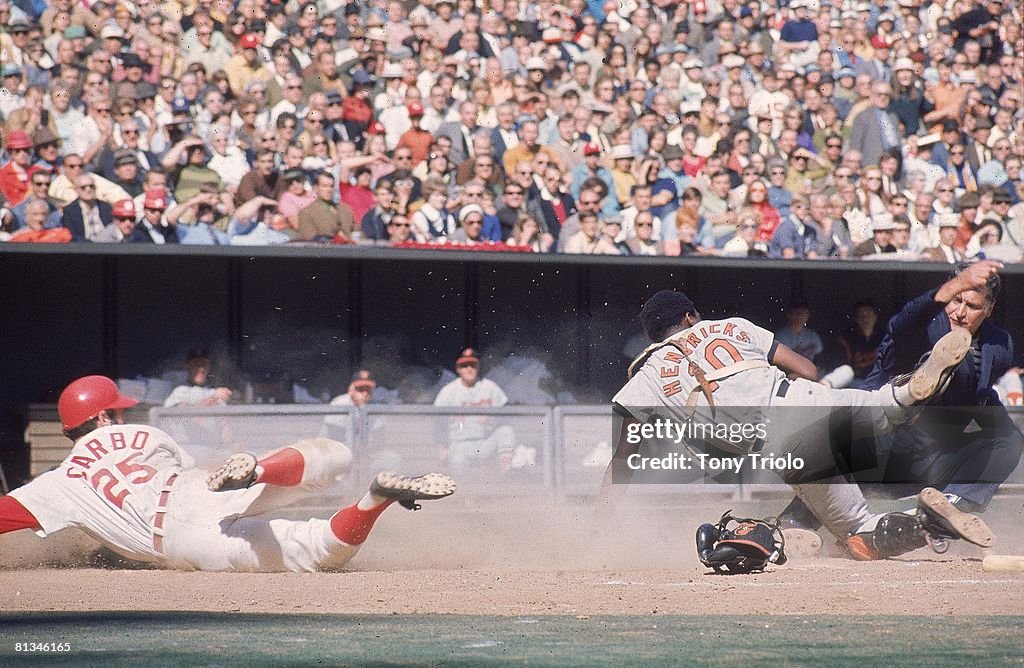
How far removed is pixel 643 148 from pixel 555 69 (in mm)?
1187

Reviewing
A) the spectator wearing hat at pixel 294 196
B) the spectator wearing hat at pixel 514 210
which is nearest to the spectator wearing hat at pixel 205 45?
the spectator wearing hat at pixel 294 196

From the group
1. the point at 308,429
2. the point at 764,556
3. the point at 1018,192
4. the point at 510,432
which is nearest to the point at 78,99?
the point at 308,429

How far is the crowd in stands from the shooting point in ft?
28.9

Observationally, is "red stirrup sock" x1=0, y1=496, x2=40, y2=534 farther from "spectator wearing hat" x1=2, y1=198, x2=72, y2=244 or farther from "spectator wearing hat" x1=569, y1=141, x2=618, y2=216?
"spectator wearing hat" x1=569, y1=141, x2=618, y2=216

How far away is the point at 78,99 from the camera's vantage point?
9250mm

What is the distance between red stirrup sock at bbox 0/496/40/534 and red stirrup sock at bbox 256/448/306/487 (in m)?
1.08

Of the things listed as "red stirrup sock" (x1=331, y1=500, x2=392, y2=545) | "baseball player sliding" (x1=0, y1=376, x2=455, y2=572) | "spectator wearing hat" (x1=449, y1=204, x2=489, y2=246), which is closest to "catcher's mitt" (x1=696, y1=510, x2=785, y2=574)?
"baseball player sliding" (x1=0, y1=376, x2=455, y2=572)

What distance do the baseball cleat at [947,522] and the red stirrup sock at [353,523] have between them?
2828 millimetres

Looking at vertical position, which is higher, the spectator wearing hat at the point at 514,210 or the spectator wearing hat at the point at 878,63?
the spectator wearing hat at the point at 878,63

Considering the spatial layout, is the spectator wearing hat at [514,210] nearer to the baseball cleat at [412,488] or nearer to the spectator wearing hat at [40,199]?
the spectator wearing hat at [40,199]

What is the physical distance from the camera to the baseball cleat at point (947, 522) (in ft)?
22.2

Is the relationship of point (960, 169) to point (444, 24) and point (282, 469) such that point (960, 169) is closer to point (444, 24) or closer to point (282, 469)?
point (444, 24)

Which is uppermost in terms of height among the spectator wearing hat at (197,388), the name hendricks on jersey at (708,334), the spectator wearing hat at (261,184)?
the spectator wearing hat at (261,184)

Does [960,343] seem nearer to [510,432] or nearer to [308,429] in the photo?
[510,432]
